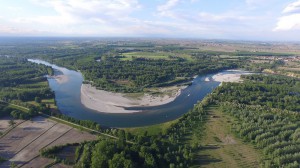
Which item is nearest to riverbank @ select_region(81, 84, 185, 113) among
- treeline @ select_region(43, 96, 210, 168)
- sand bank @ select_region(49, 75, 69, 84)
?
treeline @ select_region(43, 96, 210, 168)

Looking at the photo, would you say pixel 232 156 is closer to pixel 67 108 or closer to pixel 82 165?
pixel 82 165

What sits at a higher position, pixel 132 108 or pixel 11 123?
pixel 132 108

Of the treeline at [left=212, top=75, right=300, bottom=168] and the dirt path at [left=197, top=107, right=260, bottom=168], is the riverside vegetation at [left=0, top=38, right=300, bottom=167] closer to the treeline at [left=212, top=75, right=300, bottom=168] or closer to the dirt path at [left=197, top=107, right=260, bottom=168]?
the treeline at [left=212, top=75, right=300, bottom=168]

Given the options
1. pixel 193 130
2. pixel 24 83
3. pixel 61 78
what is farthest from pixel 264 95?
pixel 24 83

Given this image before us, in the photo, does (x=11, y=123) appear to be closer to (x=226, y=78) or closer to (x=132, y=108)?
(x=132, y=108)

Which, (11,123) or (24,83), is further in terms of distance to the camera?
(24,83)

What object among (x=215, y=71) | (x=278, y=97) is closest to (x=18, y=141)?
(x=278, y=97)

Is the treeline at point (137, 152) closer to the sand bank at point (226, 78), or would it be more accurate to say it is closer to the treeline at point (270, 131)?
the treeline at point (270, 131)
